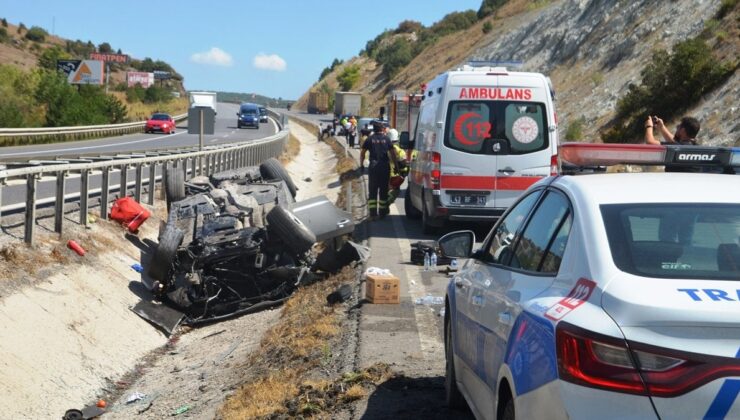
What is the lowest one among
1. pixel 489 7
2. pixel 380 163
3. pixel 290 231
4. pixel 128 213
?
pixel 128 213

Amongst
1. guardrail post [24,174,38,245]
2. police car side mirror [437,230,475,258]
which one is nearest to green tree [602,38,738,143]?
guardrail post [24,174,38,245]

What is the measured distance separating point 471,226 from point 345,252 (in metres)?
4.81

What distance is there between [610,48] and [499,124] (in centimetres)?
3494

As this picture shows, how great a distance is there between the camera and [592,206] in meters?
4.19

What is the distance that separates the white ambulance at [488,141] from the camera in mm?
16078

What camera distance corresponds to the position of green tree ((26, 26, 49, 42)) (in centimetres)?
15788

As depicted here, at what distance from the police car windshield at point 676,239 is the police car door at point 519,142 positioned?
39.3ft

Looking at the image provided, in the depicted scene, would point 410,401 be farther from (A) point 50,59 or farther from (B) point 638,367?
(A) point 50,59

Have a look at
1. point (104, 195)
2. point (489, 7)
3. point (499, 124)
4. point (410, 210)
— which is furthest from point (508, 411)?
point (489, 7)

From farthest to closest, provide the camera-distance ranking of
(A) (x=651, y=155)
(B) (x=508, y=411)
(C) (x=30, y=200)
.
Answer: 1. (C) (x=30, y=200)
2. (A) (x=651, y=155)
3. (B) (x=508, y=411)

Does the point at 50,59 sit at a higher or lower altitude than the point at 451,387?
higher

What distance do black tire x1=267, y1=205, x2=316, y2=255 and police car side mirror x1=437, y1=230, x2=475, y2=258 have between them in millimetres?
7664

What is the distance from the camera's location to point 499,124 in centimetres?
1623

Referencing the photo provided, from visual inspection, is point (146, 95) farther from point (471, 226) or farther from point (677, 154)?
point (677, 154)
